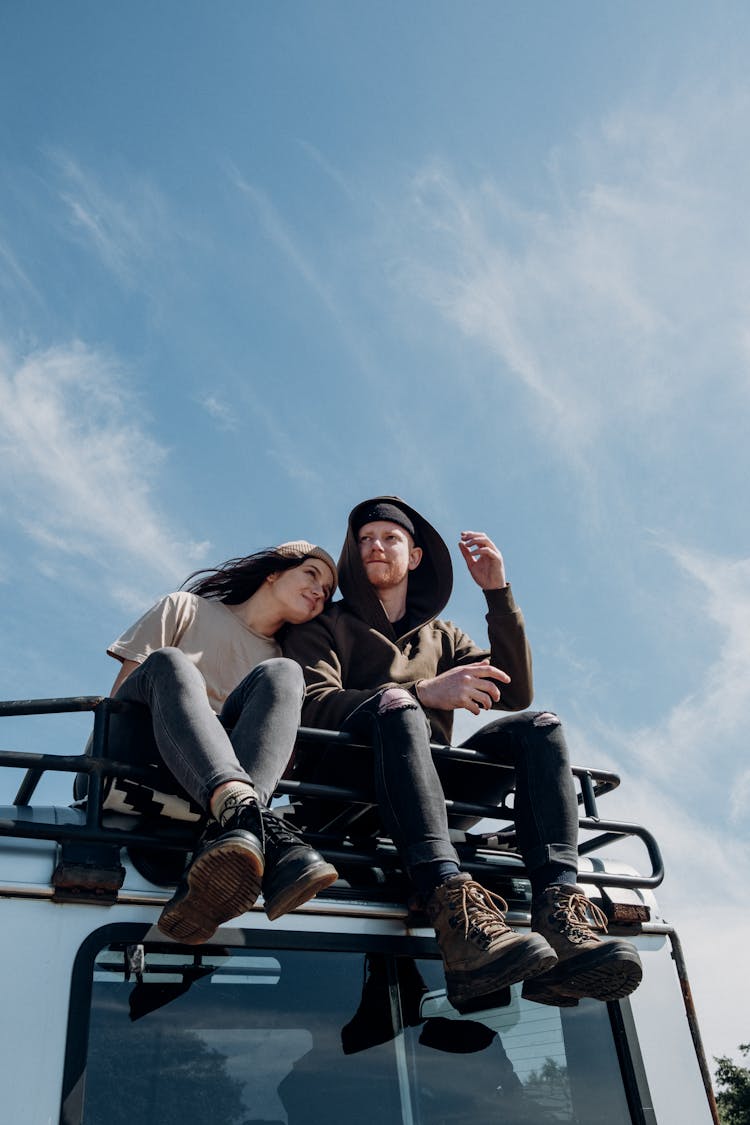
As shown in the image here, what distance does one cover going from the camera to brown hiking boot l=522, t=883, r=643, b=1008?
8.19 ft

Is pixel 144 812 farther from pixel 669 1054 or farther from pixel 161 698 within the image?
pixel 669 1054

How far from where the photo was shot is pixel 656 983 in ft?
9.44

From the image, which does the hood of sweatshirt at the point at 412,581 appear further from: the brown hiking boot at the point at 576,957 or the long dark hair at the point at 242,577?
the brown hiking boot at the point at 576,957

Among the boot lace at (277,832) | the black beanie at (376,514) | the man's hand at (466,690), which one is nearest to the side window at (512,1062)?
the boot lace at (277,832)

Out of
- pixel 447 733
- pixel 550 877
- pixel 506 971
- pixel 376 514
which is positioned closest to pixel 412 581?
pixel 376 514

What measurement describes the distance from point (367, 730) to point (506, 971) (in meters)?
0.87

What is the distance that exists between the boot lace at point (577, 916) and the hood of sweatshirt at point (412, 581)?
1.43m

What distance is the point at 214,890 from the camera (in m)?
2.19

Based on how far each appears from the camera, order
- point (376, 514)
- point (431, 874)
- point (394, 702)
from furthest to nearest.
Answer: point (376, 514) → point (394, 702) → point (431, 874)

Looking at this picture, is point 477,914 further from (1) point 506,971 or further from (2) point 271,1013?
(2) point 271,1013

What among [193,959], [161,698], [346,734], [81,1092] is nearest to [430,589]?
[346,734]

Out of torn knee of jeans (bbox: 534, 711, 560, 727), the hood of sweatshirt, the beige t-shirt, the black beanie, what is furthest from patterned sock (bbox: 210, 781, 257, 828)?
the black beanie

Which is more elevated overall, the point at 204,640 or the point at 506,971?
the point at 204,640

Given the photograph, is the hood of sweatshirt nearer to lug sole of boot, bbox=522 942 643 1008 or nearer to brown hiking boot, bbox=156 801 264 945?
lug sole of boot, bbox=522 942 643 1008
